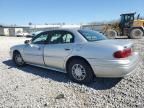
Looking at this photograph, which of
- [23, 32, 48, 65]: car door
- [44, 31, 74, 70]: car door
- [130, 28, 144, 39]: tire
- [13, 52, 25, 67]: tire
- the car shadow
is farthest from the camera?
[130, 28, 144, 39]: tire

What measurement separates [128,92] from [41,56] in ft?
9.95

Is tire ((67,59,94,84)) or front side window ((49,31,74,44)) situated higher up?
front side window ((49,31,74,44))

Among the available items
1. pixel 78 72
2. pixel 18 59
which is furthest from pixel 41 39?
pixel 78 72

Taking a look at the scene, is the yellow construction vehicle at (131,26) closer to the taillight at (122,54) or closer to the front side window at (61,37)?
Result: the front side window at (61,37)

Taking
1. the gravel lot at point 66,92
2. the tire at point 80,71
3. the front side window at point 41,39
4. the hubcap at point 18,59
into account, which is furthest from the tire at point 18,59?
the tire at point 80,71

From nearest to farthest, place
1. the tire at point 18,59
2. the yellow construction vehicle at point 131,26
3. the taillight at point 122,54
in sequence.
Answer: the taillight at point 122,54 < the tire at point 18,59 < the yellow construction vehicle at point 131,26

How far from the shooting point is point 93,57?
489cm

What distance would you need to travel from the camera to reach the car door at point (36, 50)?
6.39 metres

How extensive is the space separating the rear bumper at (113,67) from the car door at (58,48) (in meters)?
0.91

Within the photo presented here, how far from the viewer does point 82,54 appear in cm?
508

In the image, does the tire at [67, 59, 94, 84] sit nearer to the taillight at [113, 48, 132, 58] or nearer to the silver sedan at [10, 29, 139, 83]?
the silver sedan at [10, 29, 139, 83]

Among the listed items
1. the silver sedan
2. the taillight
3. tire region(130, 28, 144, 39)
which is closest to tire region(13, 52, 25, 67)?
the silver sedan

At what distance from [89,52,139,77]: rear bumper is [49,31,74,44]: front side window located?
3.41ft

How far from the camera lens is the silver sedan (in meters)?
4.68
